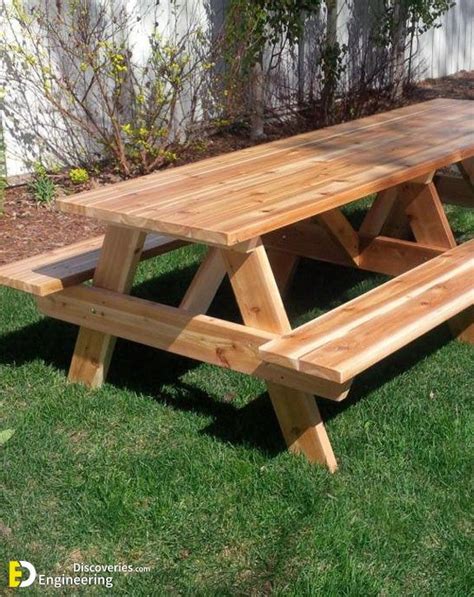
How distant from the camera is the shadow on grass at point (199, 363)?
11.9 ft

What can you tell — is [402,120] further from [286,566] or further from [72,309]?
[286,566]

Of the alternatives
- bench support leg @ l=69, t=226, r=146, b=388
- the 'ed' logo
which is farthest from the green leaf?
the 'ed' logo

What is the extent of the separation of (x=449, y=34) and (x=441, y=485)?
10115 mm

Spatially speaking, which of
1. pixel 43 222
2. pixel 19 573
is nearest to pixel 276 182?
pixel 19 573

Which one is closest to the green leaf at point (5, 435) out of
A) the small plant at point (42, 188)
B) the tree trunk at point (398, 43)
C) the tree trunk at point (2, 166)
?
the tree trunk at point (2, 166)

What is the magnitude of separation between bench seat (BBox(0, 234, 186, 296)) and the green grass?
0.43m

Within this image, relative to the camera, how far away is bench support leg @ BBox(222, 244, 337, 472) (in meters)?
3.25

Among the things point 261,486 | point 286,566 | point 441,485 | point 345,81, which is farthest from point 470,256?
point 345,81

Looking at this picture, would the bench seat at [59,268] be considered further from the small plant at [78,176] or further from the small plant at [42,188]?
the small plant at [78,176]

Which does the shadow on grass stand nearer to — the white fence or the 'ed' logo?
the 'ed' logo

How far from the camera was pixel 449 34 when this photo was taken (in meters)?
12.2

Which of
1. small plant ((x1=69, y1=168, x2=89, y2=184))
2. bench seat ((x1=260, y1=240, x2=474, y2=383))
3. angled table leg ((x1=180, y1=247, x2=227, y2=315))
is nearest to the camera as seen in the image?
bench seat ((x1=260, y1=240, x2=474, y2=383))

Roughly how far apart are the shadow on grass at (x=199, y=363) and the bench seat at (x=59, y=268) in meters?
0.44

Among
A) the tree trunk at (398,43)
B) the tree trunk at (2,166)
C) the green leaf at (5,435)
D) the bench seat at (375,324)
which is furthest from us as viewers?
the tree trunk at (398,43)
